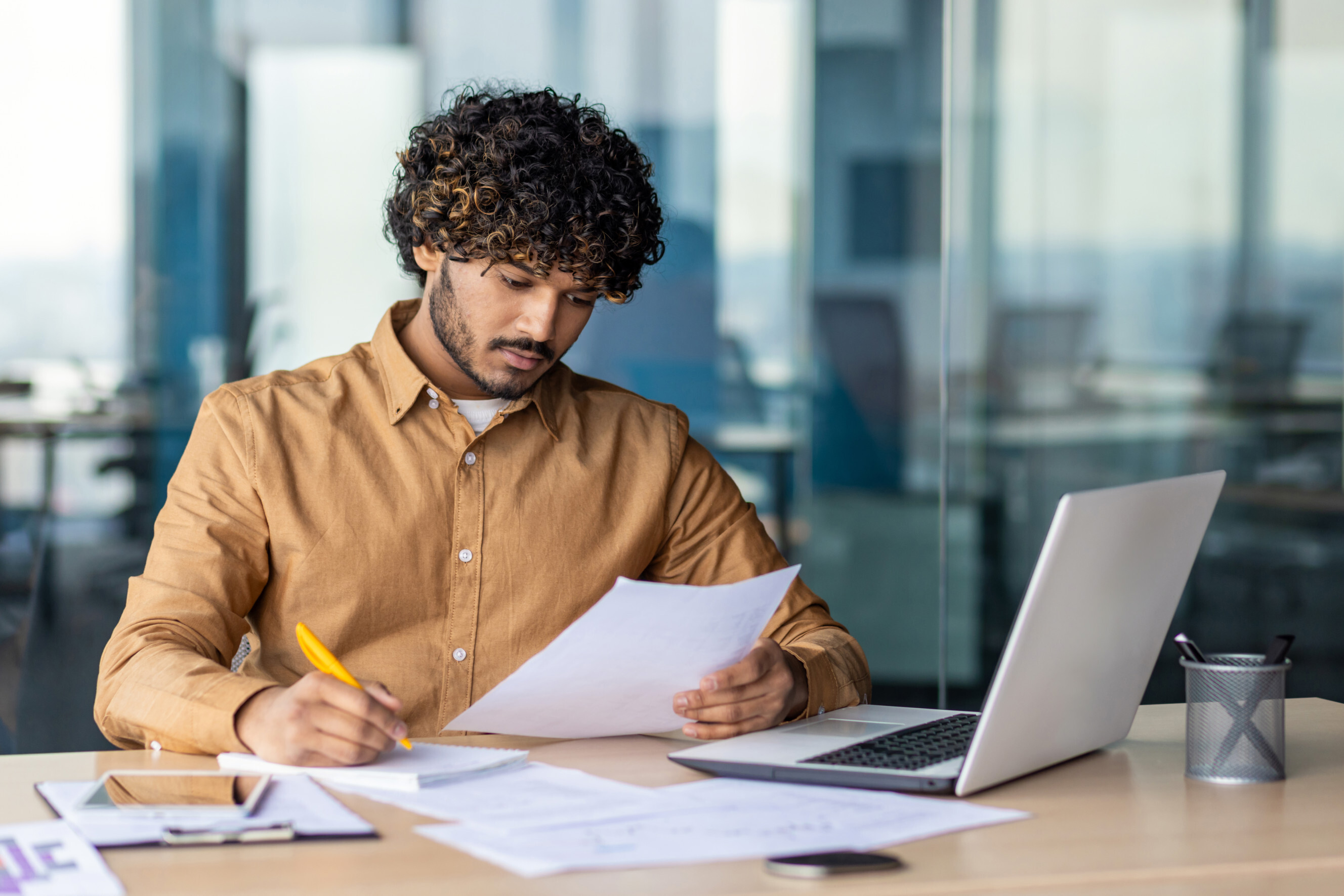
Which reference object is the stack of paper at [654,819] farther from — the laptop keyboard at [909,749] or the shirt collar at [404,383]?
the shirt collar at [404,383]

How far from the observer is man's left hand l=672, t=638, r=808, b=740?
1297mm

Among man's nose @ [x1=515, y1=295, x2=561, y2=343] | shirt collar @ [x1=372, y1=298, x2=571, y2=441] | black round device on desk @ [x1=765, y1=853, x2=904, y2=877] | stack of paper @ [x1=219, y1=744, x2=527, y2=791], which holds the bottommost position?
stack of paper @ [x1=219, y1=744, x2=527, y2=791]

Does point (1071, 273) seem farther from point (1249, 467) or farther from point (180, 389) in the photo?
point (180, 389)

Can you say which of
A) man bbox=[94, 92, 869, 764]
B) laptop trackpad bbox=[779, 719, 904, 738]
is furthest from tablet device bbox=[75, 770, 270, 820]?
laptop trackpad bbox=[779, 719, 904, 738]

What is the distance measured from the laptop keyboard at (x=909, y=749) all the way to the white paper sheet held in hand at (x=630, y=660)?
155 mm

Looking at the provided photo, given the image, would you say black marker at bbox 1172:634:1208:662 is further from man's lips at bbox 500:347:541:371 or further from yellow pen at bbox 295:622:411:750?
man's lips at bbox 500:347:541:371

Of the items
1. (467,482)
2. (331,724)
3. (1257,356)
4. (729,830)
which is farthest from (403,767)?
(1257,356)

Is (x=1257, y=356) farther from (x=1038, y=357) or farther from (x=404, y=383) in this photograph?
(x=404, y=383)

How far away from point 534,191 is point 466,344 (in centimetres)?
20

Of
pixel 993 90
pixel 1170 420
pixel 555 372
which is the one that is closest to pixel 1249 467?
pixel 1170 420

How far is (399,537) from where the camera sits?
1.57 metres

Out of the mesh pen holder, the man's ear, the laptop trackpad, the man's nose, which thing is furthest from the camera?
the man's ear

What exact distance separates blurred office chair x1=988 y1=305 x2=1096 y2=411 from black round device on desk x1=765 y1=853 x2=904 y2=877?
2.82m

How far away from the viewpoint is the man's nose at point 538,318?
1.59m
